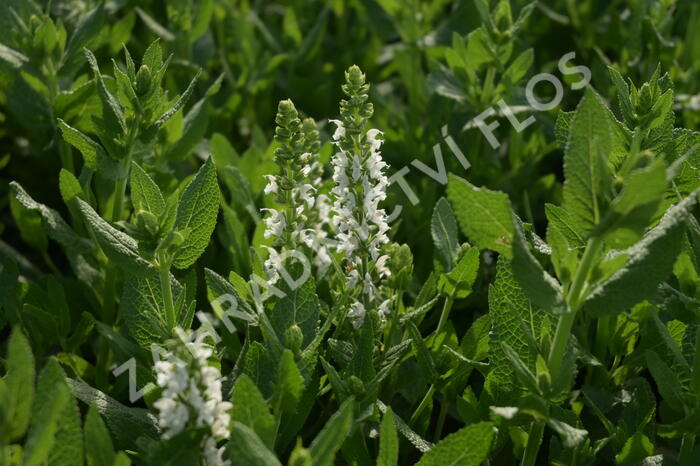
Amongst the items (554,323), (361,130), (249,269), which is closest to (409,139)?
(249,269)

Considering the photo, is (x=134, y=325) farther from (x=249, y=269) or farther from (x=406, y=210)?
(x=406, y=210)

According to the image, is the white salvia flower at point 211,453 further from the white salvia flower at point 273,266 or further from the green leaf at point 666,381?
the green leaf at point 666,381

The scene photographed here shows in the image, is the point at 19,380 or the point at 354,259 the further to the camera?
the point at 354,259

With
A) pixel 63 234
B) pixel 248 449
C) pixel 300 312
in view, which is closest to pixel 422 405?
pixel 300 312

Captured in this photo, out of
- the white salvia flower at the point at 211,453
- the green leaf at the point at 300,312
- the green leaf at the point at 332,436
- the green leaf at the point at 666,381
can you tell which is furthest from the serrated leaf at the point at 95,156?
the green leaf at the point at 666,381

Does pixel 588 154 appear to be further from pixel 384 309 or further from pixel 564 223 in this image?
pixel 384 309
